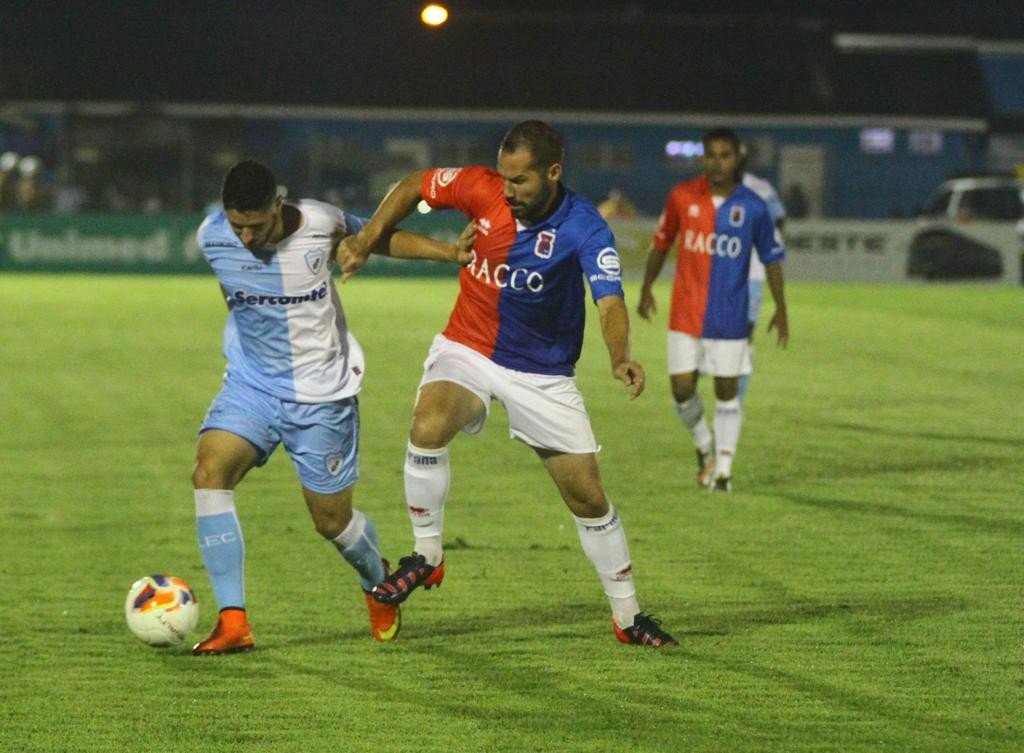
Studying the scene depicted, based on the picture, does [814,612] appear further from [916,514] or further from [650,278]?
[650,278]

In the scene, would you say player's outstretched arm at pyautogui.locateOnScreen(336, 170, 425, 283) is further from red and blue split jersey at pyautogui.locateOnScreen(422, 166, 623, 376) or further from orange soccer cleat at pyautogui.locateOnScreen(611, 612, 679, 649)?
orange soccer cleat at pyautogui.locateOnScreen(611, 612, 679, 649)

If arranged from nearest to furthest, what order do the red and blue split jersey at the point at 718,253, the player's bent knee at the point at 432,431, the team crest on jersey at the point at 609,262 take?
the team crest on jersey at the point at 609,262, the player's bent knee at the point at 432,431, the red and blue split jersey at the point at 718,253

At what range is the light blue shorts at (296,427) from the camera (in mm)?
7039

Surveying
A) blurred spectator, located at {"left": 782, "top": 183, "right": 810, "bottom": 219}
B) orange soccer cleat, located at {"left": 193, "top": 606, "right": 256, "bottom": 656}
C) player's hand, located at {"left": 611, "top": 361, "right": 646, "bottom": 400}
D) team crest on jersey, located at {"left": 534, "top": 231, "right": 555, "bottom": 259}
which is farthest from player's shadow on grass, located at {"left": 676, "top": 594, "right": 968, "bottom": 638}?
blurred spectator, located at {"left": 782, "top": 183, "right": 810, "bottom": 219}

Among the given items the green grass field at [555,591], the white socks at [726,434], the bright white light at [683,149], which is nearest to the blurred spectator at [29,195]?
the bright white light at [683,149]

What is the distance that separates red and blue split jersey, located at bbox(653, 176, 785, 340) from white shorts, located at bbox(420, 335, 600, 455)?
4283 millimetres

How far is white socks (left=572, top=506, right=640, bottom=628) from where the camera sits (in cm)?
721

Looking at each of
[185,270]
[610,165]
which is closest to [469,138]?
[610,165]

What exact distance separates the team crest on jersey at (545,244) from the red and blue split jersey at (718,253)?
14.7 feet

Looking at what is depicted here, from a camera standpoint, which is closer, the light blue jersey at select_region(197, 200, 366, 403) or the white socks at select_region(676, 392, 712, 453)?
the light blue jersey at select_region(197, 200, 366, 403)

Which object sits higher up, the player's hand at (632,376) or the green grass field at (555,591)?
the player's hand at (632,376)

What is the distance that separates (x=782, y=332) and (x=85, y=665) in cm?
620

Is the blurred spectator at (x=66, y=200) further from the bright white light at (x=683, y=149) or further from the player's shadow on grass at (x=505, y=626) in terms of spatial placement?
the player's shadow on grass at (x=505, y=626)

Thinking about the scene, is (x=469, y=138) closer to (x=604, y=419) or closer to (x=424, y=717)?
(x=604, y=419)
